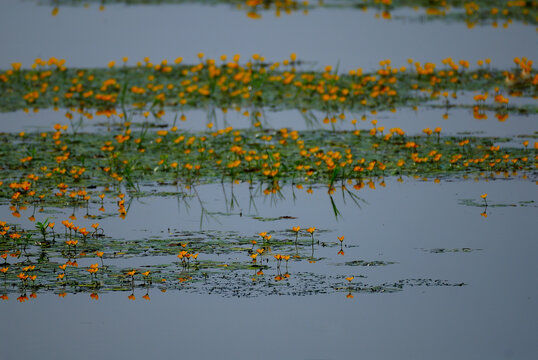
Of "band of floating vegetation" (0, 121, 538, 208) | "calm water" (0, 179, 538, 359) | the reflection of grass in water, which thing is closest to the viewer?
"calm water" (0, 179, 538, 359)

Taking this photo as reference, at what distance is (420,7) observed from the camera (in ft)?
73.3

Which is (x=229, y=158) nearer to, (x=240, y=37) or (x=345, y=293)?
(x=345, y=293)

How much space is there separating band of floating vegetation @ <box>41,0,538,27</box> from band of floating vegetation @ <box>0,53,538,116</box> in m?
4.57

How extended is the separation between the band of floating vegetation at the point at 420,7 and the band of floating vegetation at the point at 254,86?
15.0 ft

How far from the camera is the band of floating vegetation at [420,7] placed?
68.2ft

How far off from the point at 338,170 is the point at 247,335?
409 centimetres

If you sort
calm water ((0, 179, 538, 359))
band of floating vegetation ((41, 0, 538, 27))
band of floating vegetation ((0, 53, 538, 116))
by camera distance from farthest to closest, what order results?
1. band of floating vegetation ((41, 0, 538, 27))
2. band of floating vegetation ((0, 53, 538, 116))
3. calm water ((0, 179, 538, 359))

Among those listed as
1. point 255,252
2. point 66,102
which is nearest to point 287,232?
point 255,252

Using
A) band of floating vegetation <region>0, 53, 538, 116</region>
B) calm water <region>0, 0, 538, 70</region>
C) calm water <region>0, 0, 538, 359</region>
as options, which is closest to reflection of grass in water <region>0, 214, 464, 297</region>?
calm water <region>0, 0, 538, 359</region>

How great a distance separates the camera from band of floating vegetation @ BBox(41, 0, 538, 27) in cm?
2080

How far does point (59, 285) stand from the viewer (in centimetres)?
770

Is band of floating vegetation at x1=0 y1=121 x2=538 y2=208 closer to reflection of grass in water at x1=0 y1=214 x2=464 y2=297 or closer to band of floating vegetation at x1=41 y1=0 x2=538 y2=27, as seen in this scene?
reflection of grass in water at x1=0 y1=214 x2=464 y2=297

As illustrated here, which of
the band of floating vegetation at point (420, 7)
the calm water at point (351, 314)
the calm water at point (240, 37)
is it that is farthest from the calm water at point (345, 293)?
the band of floating vegetation at point (420, 7)

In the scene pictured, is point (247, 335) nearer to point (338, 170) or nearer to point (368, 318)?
point (368, 318)
